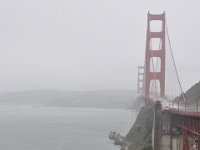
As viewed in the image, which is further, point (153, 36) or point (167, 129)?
point (153, 36)

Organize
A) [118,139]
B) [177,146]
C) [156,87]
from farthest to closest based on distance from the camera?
1. [118,139]
2. [156,87]
3. [177,146]

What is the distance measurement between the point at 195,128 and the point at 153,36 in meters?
40.4

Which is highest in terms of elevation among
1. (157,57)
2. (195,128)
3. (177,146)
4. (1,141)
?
(157,57)

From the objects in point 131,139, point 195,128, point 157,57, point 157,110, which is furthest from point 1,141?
point 195,128

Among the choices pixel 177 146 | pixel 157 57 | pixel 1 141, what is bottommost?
pixel 1 141

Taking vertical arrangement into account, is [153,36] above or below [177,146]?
above

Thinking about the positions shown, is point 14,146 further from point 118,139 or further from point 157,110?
point 157,110

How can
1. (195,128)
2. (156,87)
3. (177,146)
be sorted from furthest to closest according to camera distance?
(156,87), (177,146), (195,128)

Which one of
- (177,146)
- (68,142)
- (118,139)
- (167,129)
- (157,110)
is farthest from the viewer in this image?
(68,142)

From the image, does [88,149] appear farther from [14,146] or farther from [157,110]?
[157,110]

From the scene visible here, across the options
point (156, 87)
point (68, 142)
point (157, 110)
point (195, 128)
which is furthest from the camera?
point (68, 142)

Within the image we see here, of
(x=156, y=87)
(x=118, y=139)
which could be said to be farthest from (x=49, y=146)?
(x=156, y=87)

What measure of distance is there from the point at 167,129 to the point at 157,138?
1464 millimetres

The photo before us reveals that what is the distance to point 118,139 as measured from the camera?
61062mm
